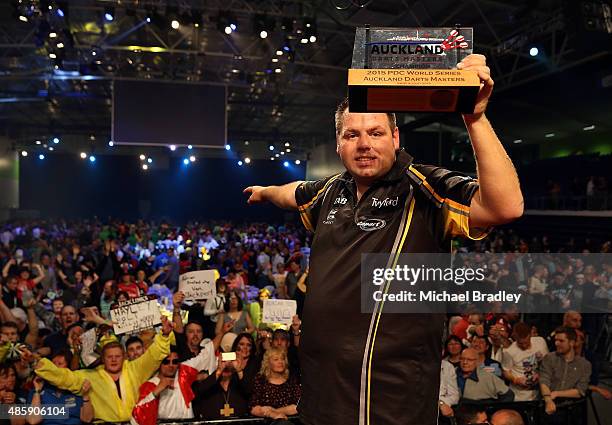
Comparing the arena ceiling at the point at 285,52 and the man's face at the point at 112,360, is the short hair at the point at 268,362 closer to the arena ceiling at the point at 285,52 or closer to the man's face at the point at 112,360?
the man's face at the point at 112,360

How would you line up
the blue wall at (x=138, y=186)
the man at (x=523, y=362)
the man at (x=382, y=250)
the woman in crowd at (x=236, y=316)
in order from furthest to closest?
the blue wall at (x=138, y=186) < the woman in crowd at (x=236, y=316) < the man at (x=523, y=362) < the man at (x=382, y=250)

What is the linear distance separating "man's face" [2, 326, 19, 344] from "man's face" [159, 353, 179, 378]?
5.61 feet

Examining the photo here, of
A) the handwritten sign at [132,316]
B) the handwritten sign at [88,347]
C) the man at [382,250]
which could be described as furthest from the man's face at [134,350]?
the man at [382,250]

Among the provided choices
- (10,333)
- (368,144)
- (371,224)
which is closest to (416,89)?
(368,144)

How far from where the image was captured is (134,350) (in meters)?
4.92

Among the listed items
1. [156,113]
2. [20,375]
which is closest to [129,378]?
[20,375]

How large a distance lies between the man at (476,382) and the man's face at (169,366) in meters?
2.73

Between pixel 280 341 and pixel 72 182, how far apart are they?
96.8ft

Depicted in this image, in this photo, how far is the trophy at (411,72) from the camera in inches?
46.0

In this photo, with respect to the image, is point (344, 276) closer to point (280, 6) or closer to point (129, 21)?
point (280, 6)

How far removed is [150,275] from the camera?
400 inches

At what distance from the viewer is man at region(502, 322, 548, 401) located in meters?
5.34

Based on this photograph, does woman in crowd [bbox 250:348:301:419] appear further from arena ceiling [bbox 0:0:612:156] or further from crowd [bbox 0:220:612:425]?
arena ceiling [bbox 0:0:612:156]

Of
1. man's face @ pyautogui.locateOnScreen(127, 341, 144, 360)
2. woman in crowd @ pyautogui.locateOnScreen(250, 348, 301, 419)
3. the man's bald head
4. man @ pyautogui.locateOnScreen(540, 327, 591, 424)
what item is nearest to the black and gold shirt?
the man's bald head
